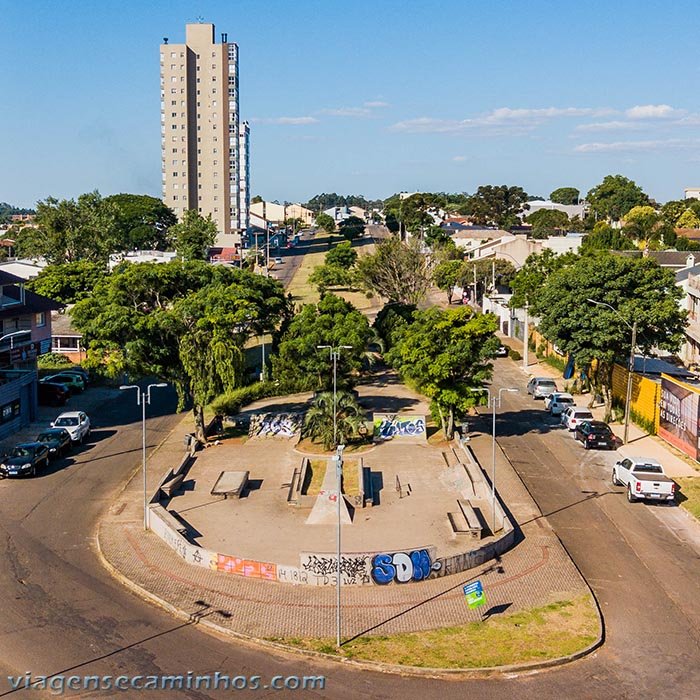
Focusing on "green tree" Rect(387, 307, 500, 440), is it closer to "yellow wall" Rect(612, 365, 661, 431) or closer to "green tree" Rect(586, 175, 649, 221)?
"yellow wall" Rect(612, 365, 661, 431)

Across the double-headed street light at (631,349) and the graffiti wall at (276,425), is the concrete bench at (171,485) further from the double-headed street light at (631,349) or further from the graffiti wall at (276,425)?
the double-headed street light at (631,349)

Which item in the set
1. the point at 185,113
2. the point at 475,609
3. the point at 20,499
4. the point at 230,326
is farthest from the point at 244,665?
the point at 185,113

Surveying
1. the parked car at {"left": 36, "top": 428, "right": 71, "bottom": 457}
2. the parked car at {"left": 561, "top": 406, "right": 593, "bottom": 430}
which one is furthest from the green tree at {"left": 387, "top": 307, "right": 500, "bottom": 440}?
the parked car at {"left": 36, "top": 428, "right": 71, "bottom": 457}

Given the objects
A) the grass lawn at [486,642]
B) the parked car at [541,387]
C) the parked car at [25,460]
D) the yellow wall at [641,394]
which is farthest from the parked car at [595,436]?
the parked car at [25,460]

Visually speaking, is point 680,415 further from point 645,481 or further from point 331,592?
point 331,592

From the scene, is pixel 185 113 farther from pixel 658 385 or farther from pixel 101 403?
pixel 658 385
